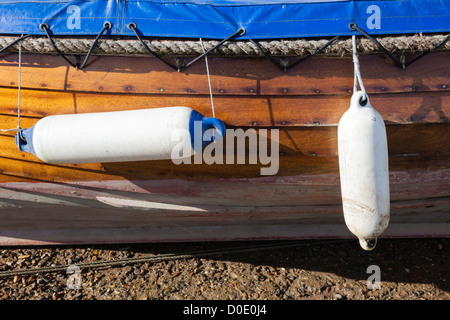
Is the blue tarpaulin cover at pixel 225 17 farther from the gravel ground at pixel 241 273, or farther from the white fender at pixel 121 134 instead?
the gravel ground at pixel 241 273

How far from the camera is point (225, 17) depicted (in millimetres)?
1948

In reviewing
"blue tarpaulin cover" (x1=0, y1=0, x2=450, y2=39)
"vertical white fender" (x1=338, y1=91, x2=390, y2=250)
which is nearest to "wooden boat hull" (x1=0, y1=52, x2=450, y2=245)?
"blue tarpaulin cover" (x1=0, y1=0, x2=450, y2=39)

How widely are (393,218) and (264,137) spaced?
1.26 metres

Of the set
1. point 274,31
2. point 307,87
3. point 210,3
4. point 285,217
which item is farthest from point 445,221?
point 210,3

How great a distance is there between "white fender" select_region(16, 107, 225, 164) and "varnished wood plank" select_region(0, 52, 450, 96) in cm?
21

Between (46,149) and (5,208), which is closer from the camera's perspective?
(46,149)

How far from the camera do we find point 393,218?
2658 mm

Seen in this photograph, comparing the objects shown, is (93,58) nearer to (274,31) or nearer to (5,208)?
(274,31)

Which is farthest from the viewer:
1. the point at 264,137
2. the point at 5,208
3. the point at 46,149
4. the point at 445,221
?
the point at 445,221

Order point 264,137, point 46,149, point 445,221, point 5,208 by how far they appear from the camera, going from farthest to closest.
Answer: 1. point 445,221
2. point 5,208
3. point 264,137
4. point 46,149

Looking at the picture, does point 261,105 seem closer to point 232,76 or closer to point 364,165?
point 232,76

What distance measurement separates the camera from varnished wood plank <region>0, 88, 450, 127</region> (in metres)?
1.99

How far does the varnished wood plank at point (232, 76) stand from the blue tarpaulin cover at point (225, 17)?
0.14m

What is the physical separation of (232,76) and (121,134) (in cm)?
65
